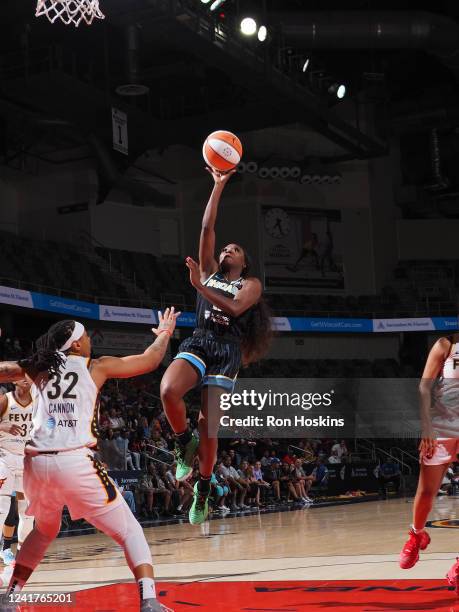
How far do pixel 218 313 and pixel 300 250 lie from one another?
85.8 feet

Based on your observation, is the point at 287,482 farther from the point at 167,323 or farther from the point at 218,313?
the point at 167,323

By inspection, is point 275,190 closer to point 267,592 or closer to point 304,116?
point 304,116

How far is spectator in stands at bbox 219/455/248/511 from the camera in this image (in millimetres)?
18188

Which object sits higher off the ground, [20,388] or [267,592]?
[20,388]

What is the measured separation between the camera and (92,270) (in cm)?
2753

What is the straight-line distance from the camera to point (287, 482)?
20625mm

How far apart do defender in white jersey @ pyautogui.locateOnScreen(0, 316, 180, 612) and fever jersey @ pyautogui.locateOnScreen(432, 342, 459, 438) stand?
2.24 m

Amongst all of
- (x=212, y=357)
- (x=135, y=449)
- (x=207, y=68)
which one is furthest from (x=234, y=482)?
(x=207, y=68)

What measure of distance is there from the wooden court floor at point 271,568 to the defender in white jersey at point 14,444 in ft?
2.00

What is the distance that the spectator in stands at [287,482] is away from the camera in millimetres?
20375

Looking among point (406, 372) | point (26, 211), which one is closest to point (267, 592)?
point (26, 211)

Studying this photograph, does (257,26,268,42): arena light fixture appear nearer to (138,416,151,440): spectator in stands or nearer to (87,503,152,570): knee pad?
(138,416,151,440): spectator in stands

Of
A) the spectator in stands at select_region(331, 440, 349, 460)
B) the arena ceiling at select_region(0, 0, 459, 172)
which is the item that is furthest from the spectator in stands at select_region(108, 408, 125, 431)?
the arena ceiling at select_region(0, 0, 459, 172)

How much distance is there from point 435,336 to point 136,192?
1331 centimetres
